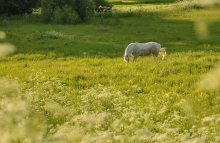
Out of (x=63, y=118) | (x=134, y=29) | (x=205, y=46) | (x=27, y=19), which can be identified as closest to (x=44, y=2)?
(x=27, y=19)

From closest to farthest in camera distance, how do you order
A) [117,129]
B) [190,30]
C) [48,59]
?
[117,129] → [48,59] → [190,30]

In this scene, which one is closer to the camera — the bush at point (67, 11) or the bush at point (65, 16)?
the bush at point (65, 16)

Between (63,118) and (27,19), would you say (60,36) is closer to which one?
(27,19)

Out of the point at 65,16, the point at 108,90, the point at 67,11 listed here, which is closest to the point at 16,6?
the point at 67,11

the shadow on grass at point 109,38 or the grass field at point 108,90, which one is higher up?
the grass field at point 108,90

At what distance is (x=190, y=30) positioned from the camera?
134 feet

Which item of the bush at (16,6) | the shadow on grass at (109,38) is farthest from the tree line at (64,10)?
the shadow on grass at (109,38)

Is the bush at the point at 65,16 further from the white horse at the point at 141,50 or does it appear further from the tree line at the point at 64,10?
the white horse at the point at 141,50

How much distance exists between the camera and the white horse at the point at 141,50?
22312mm

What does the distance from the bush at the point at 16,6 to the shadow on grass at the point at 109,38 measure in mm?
11826

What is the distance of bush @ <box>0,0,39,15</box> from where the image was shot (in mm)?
58625

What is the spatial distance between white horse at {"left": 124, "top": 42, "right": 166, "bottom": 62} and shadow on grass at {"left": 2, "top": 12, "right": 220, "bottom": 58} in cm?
274

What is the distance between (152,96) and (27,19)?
1648 inches

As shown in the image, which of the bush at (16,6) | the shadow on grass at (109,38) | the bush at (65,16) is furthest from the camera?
the bush at (16,6)
